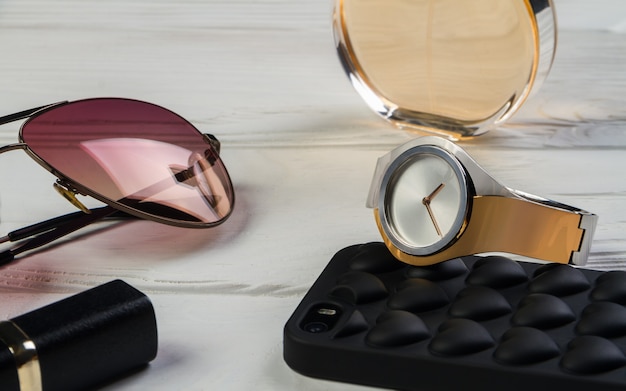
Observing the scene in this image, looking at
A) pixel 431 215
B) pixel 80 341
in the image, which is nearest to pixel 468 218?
pixel 431 215

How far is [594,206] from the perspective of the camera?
54cm

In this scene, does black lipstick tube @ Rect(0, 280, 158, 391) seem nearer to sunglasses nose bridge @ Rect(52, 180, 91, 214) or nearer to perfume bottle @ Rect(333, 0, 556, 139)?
sunglasses nose bridge @ Rect(52, 180, 91, 214)

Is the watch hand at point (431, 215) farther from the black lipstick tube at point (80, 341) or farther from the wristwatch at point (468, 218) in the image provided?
the black lipstick tube at point (80, 341)

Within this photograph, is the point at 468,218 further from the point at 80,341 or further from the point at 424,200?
the point at 80,341

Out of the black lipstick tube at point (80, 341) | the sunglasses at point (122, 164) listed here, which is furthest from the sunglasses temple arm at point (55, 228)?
the black lipstick tube at point (80, 341)

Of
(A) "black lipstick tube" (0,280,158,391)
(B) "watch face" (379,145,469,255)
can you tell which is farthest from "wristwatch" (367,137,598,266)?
(A) "black lipstick tube" (0,280,158,391)

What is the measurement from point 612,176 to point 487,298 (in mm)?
237

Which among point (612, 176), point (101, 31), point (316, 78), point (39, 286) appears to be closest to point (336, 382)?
point (39, 286)

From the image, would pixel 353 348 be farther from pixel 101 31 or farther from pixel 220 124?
pixel 101 31

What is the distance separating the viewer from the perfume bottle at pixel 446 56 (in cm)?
57

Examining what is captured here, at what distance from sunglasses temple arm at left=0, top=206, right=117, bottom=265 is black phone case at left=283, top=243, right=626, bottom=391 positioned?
0.16 m

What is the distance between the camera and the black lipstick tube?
32 centimetres

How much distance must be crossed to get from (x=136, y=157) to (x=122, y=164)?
0.01 m

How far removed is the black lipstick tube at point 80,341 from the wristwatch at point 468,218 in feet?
0.39
